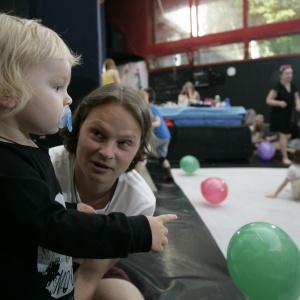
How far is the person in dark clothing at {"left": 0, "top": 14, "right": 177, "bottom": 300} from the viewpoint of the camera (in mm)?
597

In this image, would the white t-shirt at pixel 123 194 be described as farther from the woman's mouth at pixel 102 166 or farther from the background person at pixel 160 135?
the background person at pixel 160 135

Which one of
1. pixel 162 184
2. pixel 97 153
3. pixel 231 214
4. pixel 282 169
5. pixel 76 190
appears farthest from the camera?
pixel 282 169

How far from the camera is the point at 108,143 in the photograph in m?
1.02

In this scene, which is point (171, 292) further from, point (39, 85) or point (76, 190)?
point (39, 85)

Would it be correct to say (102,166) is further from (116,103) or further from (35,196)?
(35,196)

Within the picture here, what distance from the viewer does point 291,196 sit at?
252 cm

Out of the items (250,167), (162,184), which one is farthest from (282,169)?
(162,184)

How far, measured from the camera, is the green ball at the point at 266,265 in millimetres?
976

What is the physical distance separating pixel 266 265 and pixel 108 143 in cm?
60

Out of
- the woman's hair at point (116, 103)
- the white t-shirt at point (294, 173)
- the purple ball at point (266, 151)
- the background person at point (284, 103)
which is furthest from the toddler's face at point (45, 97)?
the purple ball at point (266, 151)

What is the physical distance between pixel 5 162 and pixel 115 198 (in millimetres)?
583

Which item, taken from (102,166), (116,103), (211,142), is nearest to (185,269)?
(102,166)

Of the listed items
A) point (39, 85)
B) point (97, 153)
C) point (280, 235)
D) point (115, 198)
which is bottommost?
point (280, 235)

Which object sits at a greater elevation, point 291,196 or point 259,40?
point 259,40
